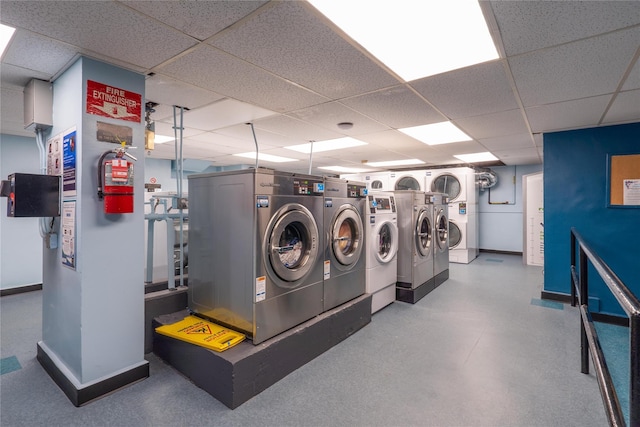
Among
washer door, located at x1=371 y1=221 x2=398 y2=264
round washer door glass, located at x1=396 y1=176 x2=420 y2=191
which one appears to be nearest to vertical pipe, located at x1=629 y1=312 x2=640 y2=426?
washer door, located at x1=371 y1=221 x2=398 y2=264

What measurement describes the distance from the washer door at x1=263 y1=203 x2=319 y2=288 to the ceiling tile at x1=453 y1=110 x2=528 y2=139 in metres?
2.22

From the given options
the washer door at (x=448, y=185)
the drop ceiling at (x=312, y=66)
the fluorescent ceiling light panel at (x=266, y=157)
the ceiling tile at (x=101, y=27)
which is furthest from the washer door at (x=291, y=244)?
the washer door at (x=448, y=185)

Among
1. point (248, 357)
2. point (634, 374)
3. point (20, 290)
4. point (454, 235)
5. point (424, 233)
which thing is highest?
point (424, 233)

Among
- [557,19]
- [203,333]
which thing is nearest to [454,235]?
[557,19]

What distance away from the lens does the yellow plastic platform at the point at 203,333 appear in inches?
82.6

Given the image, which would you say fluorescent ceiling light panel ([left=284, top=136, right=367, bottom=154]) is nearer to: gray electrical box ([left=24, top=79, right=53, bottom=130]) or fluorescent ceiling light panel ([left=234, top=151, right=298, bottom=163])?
fluorescent ceiling light panel ([left=234, top=151, right=298, bottom=163])

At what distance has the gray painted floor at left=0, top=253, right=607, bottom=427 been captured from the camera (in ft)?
6.02

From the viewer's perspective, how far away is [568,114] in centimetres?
317

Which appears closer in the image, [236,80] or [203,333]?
[203,333]

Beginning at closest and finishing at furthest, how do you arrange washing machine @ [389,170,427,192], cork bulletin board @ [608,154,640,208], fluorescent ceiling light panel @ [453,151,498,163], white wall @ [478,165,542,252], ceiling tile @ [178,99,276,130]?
ceiling tile @ [178,99,276,130] < cork bulletin board @ [608,154,640,208] < fluorescent ceiling light panel @ [453,151,498,163] < washing machine @ [389,170,427,192] < white wall @ [478,165,542,252]

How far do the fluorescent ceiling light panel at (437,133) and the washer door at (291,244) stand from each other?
213 cm

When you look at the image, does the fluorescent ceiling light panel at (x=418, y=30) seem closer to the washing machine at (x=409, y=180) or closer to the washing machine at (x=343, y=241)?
the washing machine at (x=343, y=241)

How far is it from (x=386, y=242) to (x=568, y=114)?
7.60 feet

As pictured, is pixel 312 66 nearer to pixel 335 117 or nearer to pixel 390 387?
pixel 335 117
